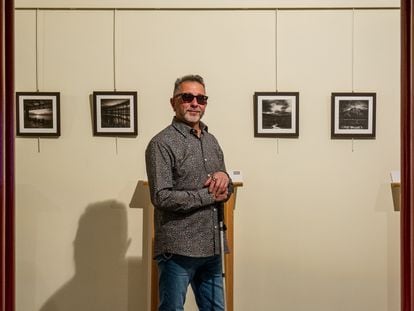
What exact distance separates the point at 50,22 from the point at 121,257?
1.50 meters

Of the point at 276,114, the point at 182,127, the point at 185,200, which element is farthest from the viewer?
the point at 276,114

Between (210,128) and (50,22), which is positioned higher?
(50,22)

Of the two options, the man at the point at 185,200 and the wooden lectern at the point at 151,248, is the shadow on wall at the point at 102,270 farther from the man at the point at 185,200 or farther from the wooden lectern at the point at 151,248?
the man at the point at 185,200

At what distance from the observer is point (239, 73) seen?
323cm

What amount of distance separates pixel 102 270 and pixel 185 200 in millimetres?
1313

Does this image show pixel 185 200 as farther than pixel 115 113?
No

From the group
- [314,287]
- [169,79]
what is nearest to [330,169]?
[314,287]

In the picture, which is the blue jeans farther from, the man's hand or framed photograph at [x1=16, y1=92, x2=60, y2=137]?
framed photograph at [x1=16, y1=92, x2=60, y2=137]

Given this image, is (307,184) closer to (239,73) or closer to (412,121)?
(239,73)

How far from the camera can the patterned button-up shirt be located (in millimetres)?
2207

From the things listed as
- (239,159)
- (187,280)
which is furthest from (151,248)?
(187,280)

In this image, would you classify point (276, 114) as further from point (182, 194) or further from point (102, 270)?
point (102, 270)

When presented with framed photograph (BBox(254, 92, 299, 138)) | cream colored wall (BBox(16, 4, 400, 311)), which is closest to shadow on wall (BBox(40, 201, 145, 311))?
cream colored wall (BBox(16, 4, 400, 311))

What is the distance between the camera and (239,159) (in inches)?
128
